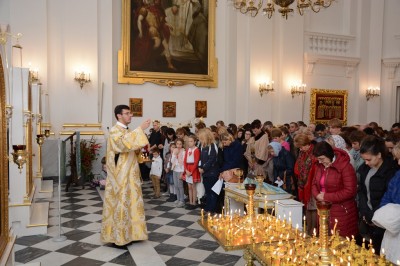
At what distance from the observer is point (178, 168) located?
26.6ft

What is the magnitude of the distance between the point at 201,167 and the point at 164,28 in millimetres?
7008

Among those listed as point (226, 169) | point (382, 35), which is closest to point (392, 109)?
point (382, 35)

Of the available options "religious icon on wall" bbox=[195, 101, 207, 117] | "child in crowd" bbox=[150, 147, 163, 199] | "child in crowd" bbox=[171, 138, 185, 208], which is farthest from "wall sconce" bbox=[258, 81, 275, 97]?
"child in crowd" bbox=[171, 138, 185, 208]

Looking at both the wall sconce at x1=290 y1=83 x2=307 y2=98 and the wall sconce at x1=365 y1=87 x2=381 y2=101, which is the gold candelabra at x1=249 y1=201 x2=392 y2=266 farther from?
the wall sconce at x1=365 y1=87 x2=381 y2=101

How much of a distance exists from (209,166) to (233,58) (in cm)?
715

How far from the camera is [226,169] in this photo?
718cm

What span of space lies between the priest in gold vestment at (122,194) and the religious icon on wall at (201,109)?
784 centimetres

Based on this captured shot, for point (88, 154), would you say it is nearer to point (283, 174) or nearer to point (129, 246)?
point (129, 246)

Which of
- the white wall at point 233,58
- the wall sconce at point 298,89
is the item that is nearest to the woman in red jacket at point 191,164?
the white wall at point 233,58

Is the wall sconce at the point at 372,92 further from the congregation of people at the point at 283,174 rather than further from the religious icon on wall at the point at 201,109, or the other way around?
the congregation of people at the point at 283,174

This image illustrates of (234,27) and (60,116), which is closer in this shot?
(60,116)

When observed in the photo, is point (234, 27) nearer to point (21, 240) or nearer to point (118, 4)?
point (118, 4)

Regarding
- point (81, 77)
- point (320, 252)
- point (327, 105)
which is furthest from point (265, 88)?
point (320, 252)

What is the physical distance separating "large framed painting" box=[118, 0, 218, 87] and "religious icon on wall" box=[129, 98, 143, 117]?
Result: 60cm
